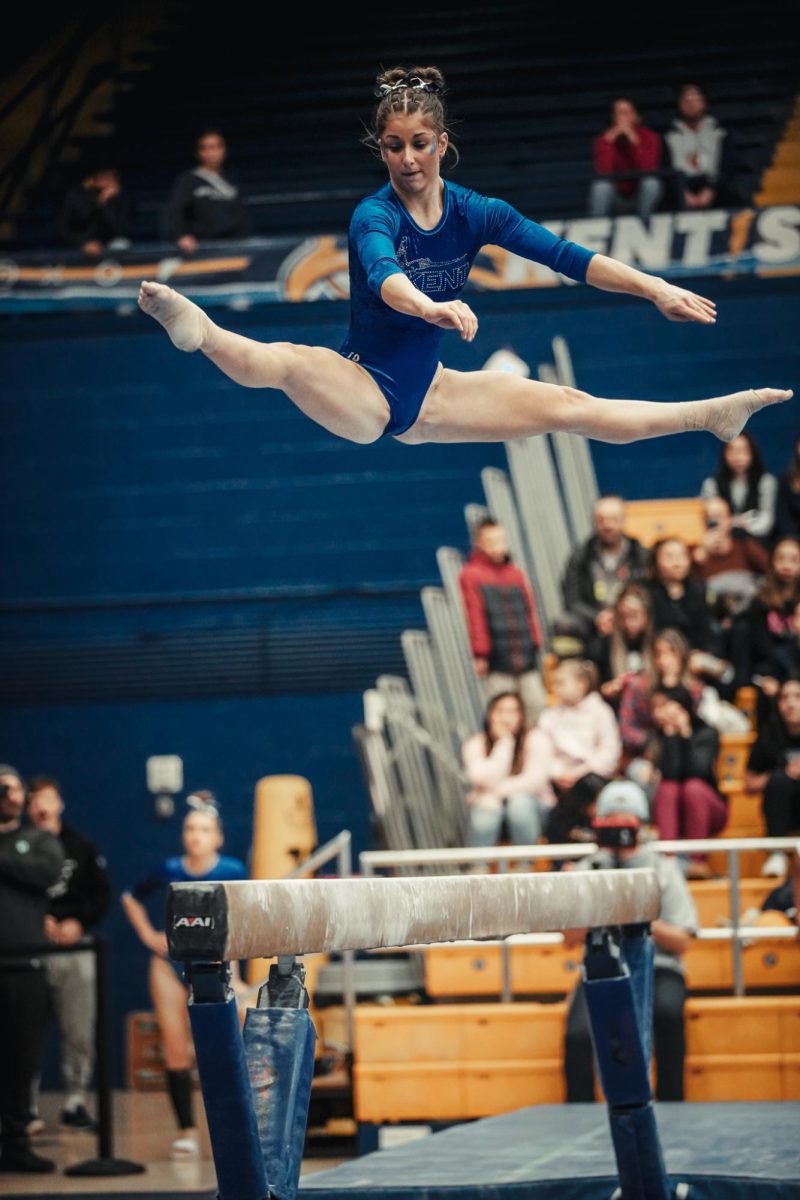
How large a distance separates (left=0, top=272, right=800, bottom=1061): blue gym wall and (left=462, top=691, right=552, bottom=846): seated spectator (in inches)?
129

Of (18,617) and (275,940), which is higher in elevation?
(18,617)

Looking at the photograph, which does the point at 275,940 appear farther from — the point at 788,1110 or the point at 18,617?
the point at 18,617

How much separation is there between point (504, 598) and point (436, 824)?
58.3 inches

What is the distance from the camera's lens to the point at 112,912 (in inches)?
472

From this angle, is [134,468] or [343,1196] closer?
[343,1196]

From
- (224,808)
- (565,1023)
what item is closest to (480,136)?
(224,808)

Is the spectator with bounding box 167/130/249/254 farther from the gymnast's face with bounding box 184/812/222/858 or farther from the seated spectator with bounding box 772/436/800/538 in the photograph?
the gymnast's face with bounding box 184/812/222/858

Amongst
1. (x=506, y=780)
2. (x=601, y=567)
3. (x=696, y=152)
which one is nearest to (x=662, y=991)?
(x=506, y=780)

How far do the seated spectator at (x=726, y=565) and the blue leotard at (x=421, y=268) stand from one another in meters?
5.83

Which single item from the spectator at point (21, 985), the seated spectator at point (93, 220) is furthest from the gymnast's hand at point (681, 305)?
the seated spectator at point (93, 220)

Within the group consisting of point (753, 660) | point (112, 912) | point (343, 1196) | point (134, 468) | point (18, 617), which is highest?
point (134, 468)

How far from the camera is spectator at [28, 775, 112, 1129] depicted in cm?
933

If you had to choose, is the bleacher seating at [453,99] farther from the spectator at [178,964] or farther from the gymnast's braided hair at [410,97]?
the gymnast's braided hair at [410,97]

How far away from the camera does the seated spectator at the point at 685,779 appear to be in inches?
337
